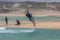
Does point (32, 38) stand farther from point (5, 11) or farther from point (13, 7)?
point (13, 7)

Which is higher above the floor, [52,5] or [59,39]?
[59,39]

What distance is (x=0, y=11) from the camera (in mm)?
101062

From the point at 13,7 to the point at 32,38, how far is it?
85.8 metres

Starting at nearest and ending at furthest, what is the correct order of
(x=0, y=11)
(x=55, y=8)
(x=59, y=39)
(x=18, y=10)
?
(x=59, y=39) → (x=0, y=11) → (x=18, y=10) → (x=55, y=8)

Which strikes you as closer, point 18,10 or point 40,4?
point 18,10

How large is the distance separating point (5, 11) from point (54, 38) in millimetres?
74184

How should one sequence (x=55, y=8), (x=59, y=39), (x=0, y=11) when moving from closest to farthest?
(x=59, y=39) → (x=0, y=11) → (x=55, y=8)

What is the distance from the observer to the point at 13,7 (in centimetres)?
11325

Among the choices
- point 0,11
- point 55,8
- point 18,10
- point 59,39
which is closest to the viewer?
point 59,39

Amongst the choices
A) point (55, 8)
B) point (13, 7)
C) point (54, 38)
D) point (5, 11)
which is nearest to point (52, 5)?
point (55, 8)

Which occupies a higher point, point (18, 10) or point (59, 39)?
point (59, 39)

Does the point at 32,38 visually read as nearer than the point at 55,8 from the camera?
Yes

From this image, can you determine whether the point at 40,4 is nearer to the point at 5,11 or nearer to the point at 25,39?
the point at 5,11

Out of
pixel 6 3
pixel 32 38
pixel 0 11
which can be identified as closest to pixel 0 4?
pixel 6 3
